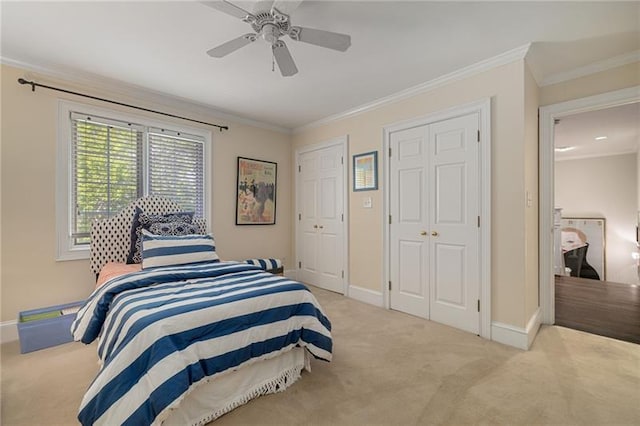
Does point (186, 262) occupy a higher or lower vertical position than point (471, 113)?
lower

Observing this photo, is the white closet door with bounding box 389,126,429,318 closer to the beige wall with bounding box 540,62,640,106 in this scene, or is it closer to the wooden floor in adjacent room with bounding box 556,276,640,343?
the beige wall with bounding box 540,62,640,106

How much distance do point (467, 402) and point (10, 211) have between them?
3967 mm

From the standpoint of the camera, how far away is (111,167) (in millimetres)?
3162

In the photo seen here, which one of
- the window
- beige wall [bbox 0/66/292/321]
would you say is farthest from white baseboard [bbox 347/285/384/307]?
beige wall [bbox 0/66/292/321]

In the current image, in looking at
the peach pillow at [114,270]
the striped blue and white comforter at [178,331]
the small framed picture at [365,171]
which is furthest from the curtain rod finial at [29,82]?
the small framed picture at [365,171]

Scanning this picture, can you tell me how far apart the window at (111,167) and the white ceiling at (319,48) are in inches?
20.0

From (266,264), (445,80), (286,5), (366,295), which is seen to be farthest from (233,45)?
(366,295)

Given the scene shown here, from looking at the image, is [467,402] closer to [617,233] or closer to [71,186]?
[71,186]

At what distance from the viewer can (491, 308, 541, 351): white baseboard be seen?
2.41 m

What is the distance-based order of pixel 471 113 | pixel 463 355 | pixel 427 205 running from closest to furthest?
1. pixel 463 355
2. pixel 471 113
3. pixel 427 205

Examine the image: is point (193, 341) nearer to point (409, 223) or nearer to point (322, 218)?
point (409, 223)

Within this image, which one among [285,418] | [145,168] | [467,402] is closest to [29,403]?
[285,418]

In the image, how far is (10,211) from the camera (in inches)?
102

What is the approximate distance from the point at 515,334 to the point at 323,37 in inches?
110
